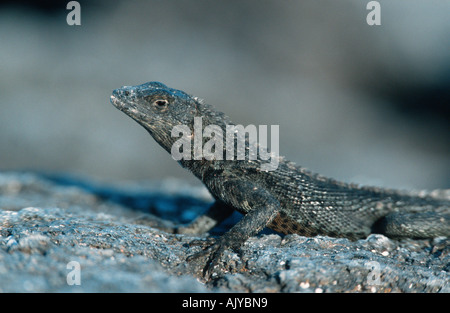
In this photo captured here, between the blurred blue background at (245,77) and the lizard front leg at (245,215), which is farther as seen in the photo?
the blurred blue background at (245,77)

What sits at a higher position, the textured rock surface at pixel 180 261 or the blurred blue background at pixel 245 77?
the blurred blue background at pixel 245 77

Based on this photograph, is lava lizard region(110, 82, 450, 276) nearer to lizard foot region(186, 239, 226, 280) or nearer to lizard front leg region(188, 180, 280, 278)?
lizard front leg region(188, 180, 280, 278)

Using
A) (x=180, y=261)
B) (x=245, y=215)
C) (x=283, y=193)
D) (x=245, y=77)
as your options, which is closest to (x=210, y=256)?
(x=180, y=261)

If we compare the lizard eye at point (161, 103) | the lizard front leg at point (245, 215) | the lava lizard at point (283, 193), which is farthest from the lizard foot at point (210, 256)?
the lizard eye at point (161, 103)

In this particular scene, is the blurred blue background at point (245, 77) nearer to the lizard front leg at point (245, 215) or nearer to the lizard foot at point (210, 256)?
the lizard front leg at point (245, 215)

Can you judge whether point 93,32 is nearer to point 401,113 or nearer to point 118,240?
point 401,113

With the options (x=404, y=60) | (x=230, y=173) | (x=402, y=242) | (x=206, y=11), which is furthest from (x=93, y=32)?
(x=402, y=242)

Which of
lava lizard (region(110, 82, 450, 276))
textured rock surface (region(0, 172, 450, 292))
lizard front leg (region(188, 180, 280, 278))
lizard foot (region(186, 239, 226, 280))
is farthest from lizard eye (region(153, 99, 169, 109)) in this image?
lizard foot (region(186, 239, 226, 280))

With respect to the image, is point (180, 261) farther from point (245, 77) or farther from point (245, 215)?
point (245, 77)
